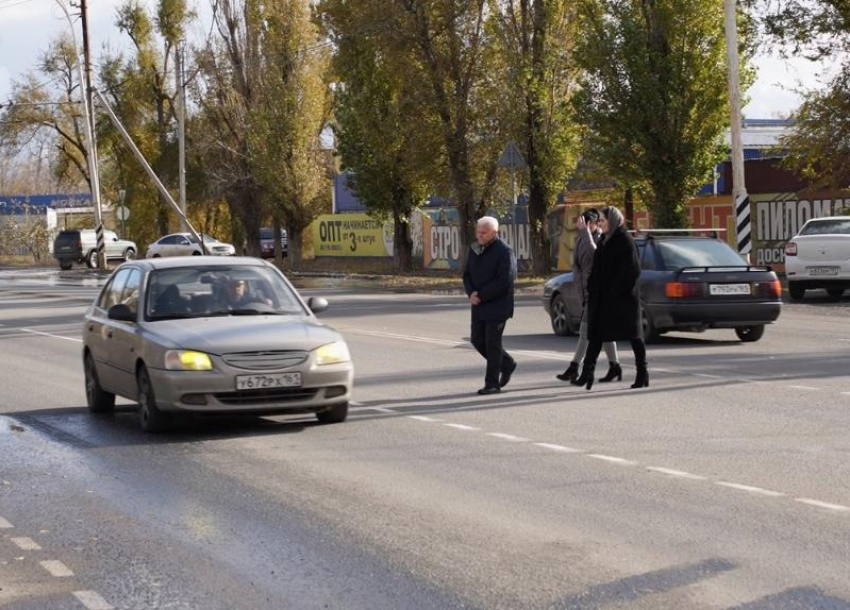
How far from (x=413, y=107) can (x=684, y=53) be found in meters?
9.68

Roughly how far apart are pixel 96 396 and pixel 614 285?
482 centimetres

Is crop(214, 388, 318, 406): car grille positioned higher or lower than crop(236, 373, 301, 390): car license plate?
lower

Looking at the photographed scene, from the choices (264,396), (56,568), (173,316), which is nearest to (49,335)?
(173,316)

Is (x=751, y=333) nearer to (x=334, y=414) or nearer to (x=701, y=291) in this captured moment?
(x=701, y=291)

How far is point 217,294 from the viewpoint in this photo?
1288 centimetres

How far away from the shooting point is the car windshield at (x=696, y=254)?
19469 mm

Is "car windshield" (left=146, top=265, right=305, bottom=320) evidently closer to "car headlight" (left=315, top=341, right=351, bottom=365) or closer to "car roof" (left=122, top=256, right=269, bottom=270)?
"car roof" (left=122, top=256, right=269, bottom=270)

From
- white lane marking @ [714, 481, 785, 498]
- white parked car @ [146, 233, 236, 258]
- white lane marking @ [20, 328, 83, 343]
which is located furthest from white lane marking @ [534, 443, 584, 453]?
white parked car @ [146, 233, 236, 258]

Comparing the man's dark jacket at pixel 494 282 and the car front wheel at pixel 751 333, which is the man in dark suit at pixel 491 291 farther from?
the car front wheel at pixel 751 333

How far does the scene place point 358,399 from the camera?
14.1 m

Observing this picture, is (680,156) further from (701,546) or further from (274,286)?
(701,546)

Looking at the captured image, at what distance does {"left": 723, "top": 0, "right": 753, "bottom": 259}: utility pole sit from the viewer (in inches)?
1211

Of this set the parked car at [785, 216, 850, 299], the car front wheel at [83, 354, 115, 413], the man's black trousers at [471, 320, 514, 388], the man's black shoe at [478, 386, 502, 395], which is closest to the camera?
the car front wheel at [83, 354, 115, 413]

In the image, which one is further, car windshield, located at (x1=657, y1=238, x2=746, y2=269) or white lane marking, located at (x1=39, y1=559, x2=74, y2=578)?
car windshield, located at (x1=657, y1=238, x2=746, y2=269)
